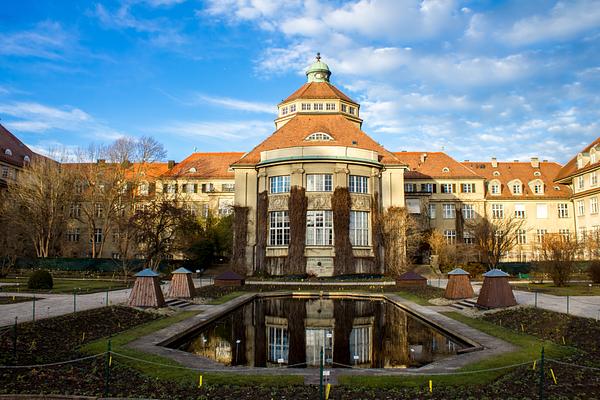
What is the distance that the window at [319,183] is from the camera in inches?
1570

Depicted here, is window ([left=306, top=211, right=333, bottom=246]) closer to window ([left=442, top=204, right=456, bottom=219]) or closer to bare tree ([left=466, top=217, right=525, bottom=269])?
bare tree ([left=466, top=217, right=525, bottom=269])

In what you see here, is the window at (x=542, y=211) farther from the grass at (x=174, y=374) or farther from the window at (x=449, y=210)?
the grass at (x=174, y=374)

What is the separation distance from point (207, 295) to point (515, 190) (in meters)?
44.9

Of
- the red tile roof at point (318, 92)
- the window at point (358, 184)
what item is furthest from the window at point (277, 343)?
the red tile roof at point (318, 92)

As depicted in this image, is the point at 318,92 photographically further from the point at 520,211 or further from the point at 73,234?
the point at 73,234

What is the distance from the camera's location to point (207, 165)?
64438 millimetres

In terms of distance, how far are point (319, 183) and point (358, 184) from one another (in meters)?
3.44

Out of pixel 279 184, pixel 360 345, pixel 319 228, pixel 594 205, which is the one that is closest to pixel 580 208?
pixel 594 205

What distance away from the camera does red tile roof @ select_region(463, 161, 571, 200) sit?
57125 mm

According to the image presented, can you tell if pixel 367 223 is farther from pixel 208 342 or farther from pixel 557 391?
pixel 557 391

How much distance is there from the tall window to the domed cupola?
711 inches

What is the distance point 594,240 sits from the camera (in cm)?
4131

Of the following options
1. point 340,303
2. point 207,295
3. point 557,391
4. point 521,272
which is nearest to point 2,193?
point 207,295

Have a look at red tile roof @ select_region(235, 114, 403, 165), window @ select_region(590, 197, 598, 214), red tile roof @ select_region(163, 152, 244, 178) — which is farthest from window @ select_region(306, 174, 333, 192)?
window @ select_region(590, 197, 598, 214)
